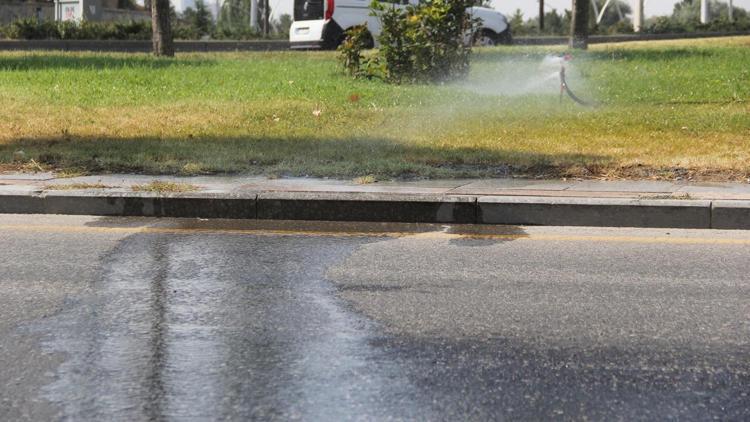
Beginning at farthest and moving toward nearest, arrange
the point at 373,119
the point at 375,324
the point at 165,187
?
the point at 373,119 < the point at 165,187 < the point at 375,324

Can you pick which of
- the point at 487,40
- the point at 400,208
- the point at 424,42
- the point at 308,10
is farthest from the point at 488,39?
the point at 400,208

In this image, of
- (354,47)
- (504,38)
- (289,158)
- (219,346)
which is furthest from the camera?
(504,38)

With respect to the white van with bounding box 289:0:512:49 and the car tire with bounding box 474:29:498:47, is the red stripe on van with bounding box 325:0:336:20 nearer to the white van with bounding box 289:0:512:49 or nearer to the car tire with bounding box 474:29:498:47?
the white van with bounding box 289:0:512:49

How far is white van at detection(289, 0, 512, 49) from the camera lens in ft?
95.0

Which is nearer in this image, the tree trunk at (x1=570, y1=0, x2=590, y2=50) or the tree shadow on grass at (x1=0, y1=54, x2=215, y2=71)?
the tree shadow on grass at (x1=0, y1=54, x2=215, y2=71)

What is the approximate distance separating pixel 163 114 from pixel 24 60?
8.17 m

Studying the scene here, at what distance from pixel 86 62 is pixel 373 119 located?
896 cm

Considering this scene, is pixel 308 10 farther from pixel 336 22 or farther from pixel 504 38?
pixel 504 38

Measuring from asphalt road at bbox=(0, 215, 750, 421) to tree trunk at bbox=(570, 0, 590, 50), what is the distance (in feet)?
63.8

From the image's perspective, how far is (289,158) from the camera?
1077 cm

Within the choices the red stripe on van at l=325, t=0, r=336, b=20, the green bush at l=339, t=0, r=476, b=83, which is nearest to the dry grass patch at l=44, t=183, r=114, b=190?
the green bush at l=339, t=0, r=476, b=83

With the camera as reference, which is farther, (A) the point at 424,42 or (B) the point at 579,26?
(B) the point at 579,26

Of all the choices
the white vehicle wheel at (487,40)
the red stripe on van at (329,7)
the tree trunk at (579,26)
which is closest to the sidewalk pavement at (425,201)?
the tree trunk at (579,26)

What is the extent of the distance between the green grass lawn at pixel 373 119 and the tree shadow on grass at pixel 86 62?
0.14ft
